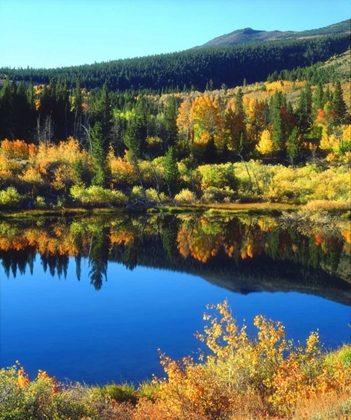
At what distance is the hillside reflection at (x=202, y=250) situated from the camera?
3219 cm

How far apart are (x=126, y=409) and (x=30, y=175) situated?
1962 inches

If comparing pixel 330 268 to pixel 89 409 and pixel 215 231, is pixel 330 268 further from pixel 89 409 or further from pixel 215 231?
pixel 89 409

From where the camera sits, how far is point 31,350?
19.3 meters

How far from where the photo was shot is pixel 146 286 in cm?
3064

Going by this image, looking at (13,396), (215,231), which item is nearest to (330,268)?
(215,231)

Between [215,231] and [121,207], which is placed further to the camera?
[121,207]

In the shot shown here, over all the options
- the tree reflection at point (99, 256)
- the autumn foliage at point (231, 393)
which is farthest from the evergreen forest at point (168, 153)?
the autumn foliage at point (231, 393)

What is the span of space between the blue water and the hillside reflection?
5.79ft

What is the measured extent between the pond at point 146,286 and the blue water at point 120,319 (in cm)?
5

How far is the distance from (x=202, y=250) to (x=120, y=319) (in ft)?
55.1

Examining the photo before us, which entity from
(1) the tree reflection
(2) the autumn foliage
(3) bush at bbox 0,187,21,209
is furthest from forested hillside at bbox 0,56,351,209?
(2) the autumn foliage

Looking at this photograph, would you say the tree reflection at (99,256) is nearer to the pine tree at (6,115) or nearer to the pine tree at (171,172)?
the pine tree at (171,172)

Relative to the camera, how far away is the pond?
63.9 ft

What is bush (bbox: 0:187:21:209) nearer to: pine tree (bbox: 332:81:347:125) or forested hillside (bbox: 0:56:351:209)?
forested hillside (bbox: 0:56:351:209)
